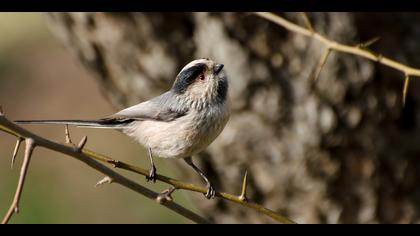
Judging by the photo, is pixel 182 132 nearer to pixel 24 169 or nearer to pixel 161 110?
pixel 161 110

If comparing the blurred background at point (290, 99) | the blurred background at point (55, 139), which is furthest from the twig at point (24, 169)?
the blurred background at point (55, 139)

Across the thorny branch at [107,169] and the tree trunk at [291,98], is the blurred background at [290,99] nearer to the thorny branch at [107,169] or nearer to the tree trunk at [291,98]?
the tree trunk at [291,98]

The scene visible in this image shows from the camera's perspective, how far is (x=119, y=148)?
→ 27.1 ft

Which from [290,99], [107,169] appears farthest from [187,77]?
[290,99]

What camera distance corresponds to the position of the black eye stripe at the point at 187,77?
2.50 metres

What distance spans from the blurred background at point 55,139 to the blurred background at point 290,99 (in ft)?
5.37

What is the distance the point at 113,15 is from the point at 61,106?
16.9 ft

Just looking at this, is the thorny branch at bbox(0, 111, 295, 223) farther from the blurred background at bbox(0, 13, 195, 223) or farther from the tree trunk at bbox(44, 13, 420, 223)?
the blurred background at bbox(0, 13, 195, 223)

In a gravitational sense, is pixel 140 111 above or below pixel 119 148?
below

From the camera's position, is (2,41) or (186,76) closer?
(186,76)

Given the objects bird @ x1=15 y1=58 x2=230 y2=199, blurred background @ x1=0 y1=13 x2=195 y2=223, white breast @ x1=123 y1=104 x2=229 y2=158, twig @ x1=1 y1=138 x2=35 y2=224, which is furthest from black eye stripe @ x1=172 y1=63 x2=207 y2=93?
blurred background @ x1=0 y1=13 x2=195 y2=223
